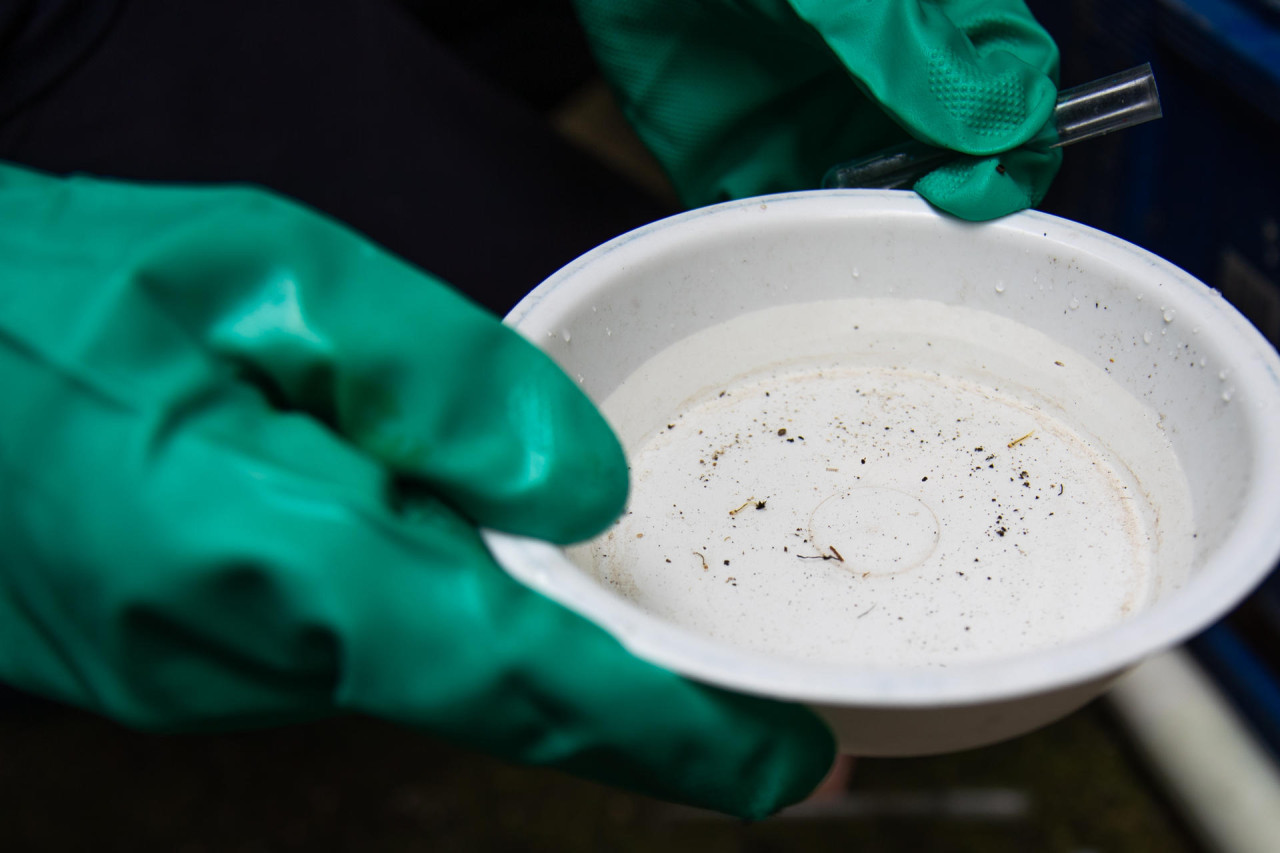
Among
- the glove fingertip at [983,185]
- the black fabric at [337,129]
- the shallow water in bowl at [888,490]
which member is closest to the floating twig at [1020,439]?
the shallow water in bowl at [888,490]

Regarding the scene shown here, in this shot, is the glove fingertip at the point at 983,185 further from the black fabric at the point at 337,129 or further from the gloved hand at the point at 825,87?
the black fabric at the point at 337,129

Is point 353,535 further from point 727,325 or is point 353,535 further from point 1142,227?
point 1142,227

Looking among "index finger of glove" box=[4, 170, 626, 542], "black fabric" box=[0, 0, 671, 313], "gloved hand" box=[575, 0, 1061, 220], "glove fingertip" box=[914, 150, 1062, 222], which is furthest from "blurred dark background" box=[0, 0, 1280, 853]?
"index finger of glove" box=[4, 170, 626, 542]

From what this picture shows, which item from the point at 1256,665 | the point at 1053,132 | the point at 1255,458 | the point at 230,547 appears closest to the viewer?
the point at 230,547

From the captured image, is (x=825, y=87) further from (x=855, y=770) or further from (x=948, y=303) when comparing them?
(x=855, y=770)

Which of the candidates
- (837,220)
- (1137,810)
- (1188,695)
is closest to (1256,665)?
(1188,695)

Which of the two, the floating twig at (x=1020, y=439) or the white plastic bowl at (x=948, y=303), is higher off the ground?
the white plastic bowl at (x=948, y=303)
